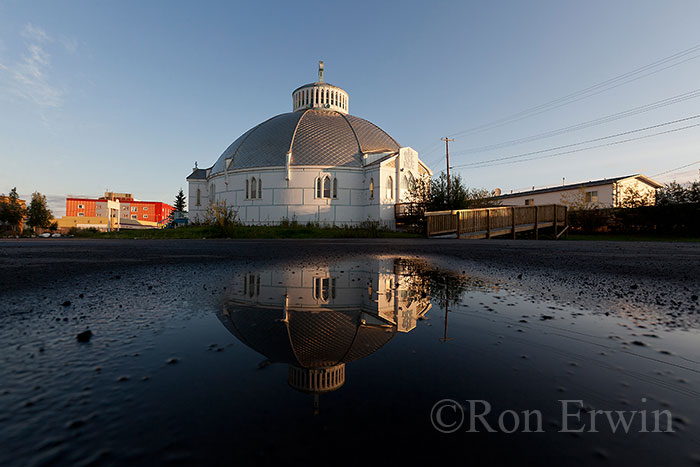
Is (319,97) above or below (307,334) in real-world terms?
above

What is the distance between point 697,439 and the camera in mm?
1070

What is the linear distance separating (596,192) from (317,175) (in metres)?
40.3

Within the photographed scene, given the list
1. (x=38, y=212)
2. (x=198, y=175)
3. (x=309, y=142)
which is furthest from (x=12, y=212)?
(x=309, y=142)

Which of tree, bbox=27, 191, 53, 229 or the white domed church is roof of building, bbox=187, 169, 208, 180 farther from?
tree, bbox=27, 191, 53, 229

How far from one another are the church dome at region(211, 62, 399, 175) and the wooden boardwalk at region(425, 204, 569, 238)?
17.2m

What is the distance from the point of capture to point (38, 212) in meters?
51.4

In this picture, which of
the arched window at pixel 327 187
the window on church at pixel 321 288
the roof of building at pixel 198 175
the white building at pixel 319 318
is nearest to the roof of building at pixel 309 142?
the arched window at pixel 327 187

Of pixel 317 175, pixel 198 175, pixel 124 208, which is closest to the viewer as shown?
pixel 317 175

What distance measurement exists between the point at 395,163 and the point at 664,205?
23.8m

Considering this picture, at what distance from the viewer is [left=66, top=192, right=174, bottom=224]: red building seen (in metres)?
108

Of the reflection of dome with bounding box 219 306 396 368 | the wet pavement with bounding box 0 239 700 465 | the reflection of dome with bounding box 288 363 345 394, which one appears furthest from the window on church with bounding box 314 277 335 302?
the reflection of dome with bounding box 288 363 345 394

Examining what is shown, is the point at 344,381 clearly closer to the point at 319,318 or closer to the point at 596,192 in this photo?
the point at 319,318

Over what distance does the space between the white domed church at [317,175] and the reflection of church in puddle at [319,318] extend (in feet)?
104

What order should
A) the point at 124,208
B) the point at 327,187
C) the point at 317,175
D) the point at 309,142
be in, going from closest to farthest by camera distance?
the point at 317,175, the point at 327,187, the point at 309,142, the point at 124,208
